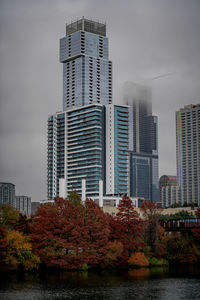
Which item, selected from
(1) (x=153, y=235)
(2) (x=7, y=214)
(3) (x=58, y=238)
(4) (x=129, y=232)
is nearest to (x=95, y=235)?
(3) (x=58, y=238)

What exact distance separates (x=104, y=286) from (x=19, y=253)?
18332 millimetres

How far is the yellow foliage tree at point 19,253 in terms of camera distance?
257ft

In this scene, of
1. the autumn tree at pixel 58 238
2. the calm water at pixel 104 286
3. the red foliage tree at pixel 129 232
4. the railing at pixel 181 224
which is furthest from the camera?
the railing at pixel 181 224

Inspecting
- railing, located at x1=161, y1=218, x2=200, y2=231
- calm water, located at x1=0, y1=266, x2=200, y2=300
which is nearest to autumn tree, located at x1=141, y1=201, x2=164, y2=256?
railing, located at x1=161, y1=218, x2=200, y2=231

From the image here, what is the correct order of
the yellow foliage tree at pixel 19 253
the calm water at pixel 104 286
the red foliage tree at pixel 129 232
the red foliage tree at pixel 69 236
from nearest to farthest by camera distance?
1. the calm water at pixel 104 286
2. the yellow foliage tree at pixel 19 253
3. the red foliage tree at pixel 69 236
4. the red foliage tree at pixel 129 232

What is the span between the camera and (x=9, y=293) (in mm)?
59844

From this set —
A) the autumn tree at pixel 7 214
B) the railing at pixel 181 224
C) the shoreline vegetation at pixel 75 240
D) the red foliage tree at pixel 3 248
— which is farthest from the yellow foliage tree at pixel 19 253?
the railing at pixel 181 224

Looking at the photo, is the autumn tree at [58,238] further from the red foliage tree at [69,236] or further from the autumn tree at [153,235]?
the autumn tree at [153,235]

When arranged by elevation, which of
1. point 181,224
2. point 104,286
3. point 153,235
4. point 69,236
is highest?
point 181,224

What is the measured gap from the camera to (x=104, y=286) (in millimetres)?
66562

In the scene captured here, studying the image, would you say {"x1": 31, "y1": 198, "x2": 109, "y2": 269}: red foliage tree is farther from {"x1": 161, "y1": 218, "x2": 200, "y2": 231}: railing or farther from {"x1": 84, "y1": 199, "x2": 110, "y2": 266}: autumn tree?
{"x1": 161, "y1": 218, "x2": 200, "y2": 231}: railing

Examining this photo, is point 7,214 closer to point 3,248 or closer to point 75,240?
point 3,248

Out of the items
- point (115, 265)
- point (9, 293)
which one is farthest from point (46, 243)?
point (9, 293)

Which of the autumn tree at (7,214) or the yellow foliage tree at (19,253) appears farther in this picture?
the autumn tree at (7,214)
